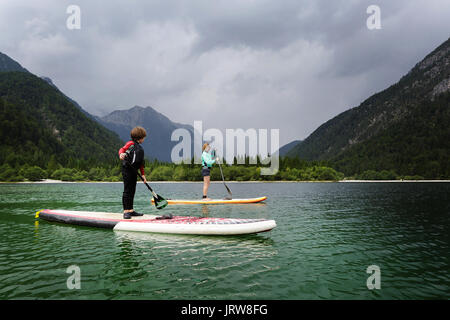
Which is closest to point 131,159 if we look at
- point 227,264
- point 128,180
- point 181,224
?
point 128,180

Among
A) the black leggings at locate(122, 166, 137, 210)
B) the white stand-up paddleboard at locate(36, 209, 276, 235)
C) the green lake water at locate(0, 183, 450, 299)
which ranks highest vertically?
the black leggings at locate(122, 166, 137, 210)

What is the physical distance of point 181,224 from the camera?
36.9 ft

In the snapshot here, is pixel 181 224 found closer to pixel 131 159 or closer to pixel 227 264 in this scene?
pixel 131 159

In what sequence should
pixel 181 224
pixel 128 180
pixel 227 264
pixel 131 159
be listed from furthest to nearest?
pixel 128 180, pixel 131 159, pixel 181 224, pixel 227 264

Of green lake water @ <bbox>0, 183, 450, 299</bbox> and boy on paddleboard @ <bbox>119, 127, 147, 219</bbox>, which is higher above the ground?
boy on paddleboard @ <bbox>119, 127, 147, 219</bbox>

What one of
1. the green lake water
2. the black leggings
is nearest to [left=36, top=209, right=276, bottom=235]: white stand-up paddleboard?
the green lake water

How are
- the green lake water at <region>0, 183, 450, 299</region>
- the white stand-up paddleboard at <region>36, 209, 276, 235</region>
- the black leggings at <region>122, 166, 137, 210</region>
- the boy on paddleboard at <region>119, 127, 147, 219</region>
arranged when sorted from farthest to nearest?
the black leggings at <region>122, 166, 137, 210</region>, the boy on paddleboard at <region>119, 127, 147, 219</region>, the white stand-up paddleboard at <region>36, 209, 276, 235</region>, the green lake water at <region>0, 183, 450, 299</region>

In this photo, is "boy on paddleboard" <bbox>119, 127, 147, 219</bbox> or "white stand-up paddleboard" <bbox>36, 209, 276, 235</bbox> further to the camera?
"boy on paddleboard" <bbox>119, 127, 147, 219</bbox>

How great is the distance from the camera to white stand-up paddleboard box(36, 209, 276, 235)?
10.9 metres

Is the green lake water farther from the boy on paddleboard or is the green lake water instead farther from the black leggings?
the boy on paddleboard

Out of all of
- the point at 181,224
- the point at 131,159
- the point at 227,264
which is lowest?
the point at 227,264

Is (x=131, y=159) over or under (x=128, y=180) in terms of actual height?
over

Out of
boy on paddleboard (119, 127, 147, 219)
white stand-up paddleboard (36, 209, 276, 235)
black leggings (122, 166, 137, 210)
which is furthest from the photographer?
black leggings (122, 166, 137, 210)
